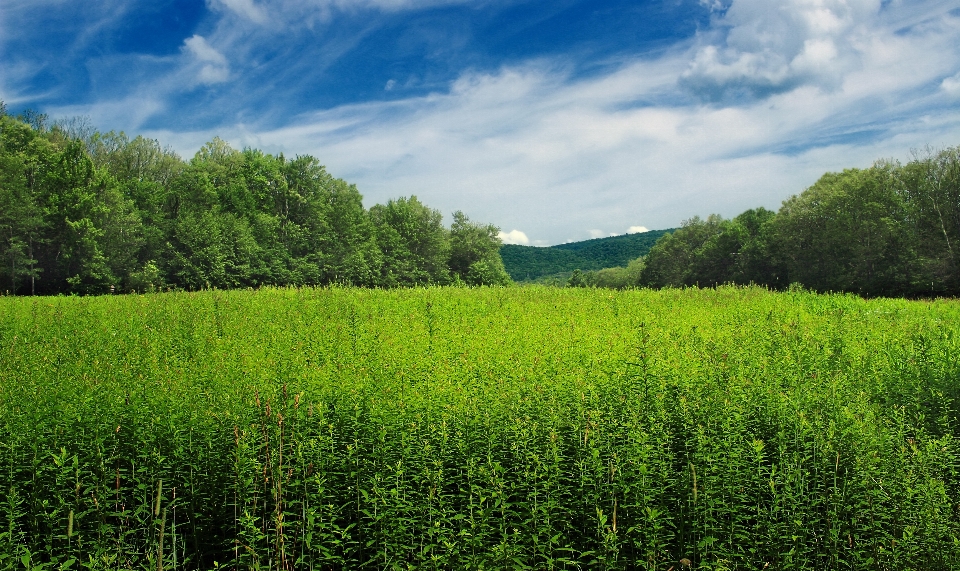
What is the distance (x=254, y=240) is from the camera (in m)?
45.3

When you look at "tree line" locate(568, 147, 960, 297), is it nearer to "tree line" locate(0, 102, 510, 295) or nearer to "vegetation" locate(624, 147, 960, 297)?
"vegetation" locate(624, 147, 960, 297)

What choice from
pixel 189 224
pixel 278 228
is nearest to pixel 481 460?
pixel 189 224

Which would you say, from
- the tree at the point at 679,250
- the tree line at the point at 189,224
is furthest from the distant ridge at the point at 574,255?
the tree line at the point at 189,224

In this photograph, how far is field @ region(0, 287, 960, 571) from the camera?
492 cm

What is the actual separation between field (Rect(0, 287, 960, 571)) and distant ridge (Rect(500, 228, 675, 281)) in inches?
4724

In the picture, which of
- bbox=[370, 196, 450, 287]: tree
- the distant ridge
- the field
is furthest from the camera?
the distant ridge

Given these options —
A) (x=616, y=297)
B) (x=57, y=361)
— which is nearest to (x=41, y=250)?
(x=57, y=361)

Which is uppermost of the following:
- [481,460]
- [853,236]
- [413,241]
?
[413,241]

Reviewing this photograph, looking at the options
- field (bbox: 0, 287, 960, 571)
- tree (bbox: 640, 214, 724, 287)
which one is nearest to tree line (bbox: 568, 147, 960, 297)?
tree (bbox: 640, 214, 724, 287)

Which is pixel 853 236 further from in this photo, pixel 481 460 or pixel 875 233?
pixel 481 460

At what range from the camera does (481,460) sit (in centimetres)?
599

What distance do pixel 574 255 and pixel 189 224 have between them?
387 ft

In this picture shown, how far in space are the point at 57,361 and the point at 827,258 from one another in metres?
53.6

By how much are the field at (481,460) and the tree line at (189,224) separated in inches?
788
